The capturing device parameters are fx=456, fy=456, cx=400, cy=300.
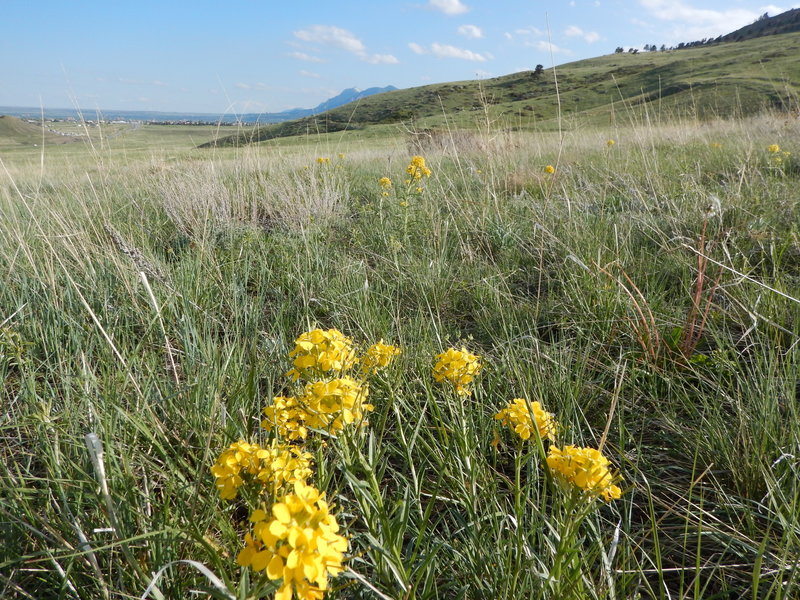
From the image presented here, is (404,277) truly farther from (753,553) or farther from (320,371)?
(753,553)

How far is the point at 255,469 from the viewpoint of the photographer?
0.81 m

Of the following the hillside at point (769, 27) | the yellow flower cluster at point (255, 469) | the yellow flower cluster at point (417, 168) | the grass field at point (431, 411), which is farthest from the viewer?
the hillside at point (769, 27)

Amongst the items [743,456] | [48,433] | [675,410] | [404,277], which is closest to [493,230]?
[404,277]

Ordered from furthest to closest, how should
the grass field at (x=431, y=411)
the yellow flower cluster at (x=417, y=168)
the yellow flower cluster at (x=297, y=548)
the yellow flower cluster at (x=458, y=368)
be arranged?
the yellow flower cluster at (x=417, y=168)
the yellow flower cluster at (x=458, y=368)
the grass field at (x=431, y=411)
the yellow flower cluster at (x=297, y=548)

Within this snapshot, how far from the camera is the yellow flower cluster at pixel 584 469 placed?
31.0 inches

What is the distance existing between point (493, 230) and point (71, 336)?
2444mm

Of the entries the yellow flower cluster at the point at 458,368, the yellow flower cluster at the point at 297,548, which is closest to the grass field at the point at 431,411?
the yellow flower cluster at the point at 297,548

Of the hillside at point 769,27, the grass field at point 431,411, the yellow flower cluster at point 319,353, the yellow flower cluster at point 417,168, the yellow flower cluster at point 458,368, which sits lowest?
the grass field at point 431,411

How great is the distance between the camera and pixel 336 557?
0.59 m

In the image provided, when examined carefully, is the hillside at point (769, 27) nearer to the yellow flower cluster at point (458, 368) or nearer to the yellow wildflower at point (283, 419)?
the yellow flower cluster at point (458, 368)

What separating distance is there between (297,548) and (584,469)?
0.50 m

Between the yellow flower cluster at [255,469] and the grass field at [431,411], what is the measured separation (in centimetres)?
4

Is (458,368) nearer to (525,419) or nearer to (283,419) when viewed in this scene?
(525,419)

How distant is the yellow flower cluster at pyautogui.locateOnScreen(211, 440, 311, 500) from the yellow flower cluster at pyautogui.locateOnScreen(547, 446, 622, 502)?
45 cm
